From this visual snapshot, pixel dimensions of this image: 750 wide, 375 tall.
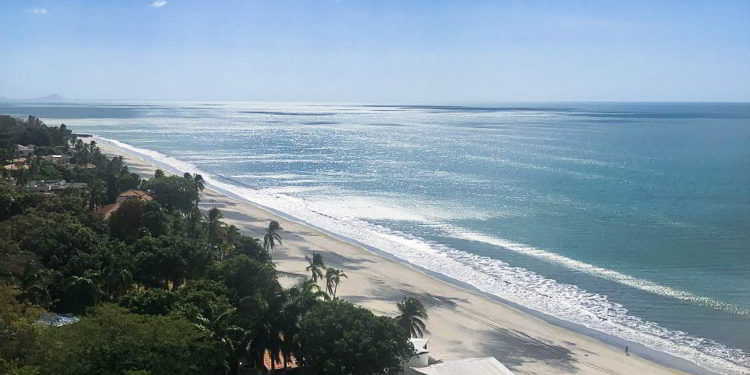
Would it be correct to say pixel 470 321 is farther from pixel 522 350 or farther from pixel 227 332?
pixel 227 332

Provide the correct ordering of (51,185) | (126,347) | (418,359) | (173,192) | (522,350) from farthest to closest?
(51,185), (173,192), (522,350), (418,359), (126,347)

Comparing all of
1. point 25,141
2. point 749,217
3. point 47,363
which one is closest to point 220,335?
point 47,363

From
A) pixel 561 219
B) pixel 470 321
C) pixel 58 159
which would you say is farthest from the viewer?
pixel 58 159

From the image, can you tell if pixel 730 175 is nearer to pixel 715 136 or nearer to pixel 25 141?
pixel 715 136

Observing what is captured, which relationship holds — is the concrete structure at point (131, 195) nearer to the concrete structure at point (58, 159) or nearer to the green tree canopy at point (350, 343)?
the concrete structure at point (58, 159)

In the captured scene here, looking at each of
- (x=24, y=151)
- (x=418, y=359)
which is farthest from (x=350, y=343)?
(x=24, y=151)

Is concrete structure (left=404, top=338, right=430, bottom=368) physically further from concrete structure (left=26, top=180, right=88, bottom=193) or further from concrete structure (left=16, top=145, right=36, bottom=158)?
Result: concrete structure (left=16, top=145, right=36, bottom=158)

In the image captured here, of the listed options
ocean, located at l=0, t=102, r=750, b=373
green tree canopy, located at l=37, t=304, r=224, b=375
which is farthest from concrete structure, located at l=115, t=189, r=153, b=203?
green tree canopy, located at l=37, t=304, r=224, b=375
